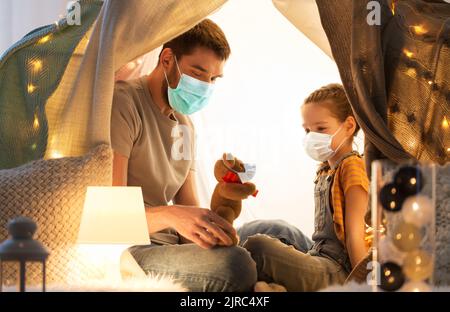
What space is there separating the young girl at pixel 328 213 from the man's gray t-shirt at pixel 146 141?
346 mm

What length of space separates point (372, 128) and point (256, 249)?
20.1 inches

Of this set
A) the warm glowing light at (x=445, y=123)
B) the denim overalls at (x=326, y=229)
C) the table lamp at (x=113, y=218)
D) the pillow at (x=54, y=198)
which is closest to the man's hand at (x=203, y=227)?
the table lamp at (x=113, y=218)

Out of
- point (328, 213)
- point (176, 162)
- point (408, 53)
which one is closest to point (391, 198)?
point (408, 53)

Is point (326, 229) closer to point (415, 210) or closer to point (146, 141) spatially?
point (146, 141)

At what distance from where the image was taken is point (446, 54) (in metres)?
2.51

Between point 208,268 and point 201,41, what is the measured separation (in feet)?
2.68

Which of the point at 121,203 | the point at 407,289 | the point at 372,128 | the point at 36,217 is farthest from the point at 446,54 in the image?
the point at 36,217

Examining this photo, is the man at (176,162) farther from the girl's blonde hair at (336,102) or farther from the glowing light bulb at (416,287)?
the glowing light bulb at (416,287)

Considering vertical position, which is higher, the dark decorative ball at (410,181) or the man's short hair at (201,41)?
the man's short hair at (201,41)

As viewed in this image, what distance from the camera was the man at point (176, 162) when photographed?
95.1 inches

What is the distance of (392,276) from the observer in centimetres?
200

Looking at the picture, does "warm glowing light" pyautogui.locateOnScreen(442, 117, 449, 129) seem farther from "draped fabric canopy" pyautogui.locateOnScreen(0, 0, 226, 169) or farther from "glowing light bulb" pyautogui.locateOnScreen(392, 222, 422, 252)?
"draped fabric canopy" pyautogui.locateOnScreen(0, 0, 226, 169)

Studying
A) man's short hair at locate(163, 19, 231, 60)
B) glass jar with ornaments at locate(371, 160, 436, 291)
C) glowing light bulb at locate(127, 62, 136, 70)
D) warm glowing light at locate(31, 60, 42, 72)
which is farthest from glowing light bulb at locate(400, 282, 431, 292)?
glowing light bulb at locate(127, 62, 136, 70)
